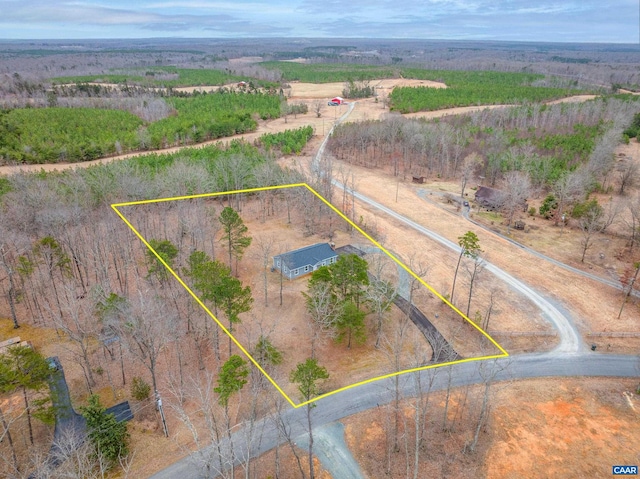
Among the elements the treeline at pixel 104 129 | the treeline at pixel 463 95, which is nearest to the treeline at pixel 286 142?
the treeline at pixel 104 129

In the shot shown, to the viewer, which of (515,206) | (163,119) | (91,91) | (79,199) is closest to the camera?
(79,199)

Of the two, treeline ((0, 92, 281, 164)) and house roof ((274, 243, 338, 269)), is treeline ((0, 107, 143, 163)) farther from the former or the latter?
house roof ((274, 243, 338, 269))

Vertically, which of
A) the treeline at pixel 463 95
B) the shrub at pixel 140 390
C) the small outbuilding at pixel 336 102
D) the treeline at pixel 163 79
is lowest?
the shrub at pixel 140 390

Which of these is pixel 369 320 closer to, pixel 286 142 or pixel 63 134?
pixel 286 142

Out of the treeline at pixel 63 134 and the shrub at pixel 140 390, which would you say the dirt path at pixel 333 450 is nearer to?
the shrub at pixel 140 390

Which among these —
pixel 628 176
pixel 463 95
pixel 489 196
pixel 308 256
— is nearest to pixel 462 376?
pixel 308 256

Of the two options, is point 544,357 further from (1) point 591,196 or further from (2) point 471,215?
(1) point 591,196

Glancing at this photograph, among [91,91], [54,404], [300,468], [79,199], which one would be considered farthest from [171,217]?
[91,91]
